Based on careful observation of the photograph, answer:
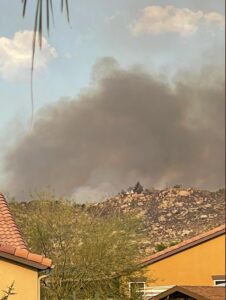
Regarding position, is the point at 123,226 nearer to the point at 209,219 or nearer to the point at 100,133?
the point at 100,133

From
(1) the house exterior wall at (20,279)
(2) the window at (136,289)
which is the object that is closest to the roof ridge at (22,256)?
(1) the house exterior wall at (20,279)

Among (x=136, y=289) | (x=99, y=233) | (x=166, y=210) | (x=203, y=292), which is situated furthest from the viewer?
(x=99, y=233)

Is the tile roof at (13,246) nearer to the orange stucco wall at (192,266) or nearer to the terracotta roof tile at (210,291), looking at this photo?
the orange stucco wall at (192,266)

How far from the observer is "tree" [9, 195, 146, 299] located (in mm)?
17781

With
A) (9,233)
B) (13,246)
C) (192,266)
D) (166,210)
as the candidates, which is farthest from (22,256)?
(166,210)

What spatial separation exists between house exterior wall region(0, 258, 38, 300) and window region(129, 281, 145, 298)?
599 centimetres

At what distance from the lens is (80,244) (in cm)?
1939

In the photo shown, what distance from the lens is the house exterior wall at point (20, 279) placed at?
12117 mm

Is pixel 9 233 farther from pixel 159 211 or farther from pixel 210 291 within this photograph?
pixel 159 211

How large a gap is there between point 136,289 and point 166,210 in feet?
7.94

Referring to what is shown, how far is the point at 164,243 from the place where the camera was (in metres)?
21.0

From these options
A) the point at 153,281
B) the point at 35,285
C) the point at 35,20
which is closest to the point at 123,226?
the point at 153,281

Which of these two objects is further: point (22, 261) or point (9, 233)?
point (9, 233)

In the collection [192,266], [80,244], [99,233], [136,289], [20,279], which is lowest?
[192,266]
